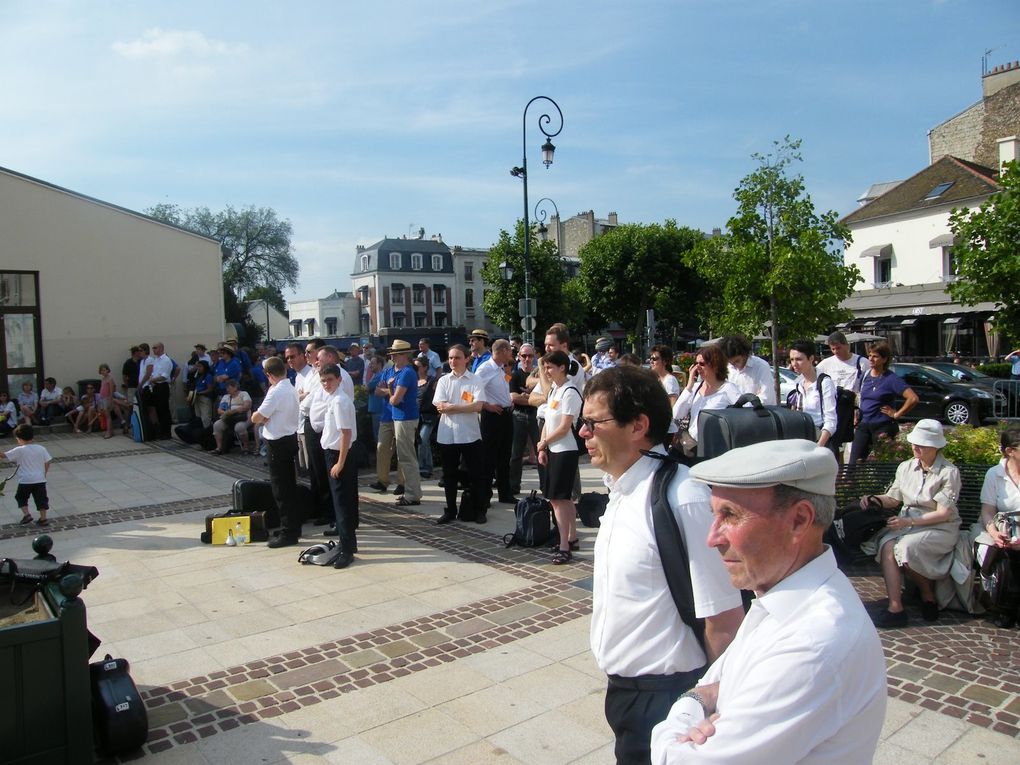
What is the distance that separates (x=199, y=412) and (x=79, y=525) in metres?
6.69

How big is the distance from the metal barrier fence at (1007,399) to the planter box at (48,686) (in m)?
18.1

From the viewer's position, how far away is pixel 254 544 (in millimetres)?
7863

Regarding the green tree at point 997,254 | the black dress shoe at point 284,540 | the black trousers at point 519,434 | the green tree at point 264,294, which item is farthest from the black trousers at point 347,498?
the green tree at point 264,294

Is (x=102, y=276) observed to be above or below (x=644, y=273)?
below

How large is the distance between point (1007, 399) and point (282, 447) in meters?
16.1

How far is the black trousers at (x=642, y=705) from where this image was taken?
7.27 ft

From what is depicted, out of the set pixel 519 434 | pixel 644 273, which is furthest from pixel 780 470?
A: pixel 644 273

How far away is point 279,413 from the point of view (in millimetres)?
7625

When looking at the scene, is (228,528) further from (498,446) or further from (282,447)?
(498,446)

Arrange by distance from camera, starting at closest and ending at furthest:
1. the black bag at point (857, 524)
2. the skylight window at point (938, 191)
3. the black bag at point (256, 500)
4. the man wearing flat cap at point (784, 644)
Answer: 1. the man wearing flat cap at point (784, 644)
2. the black bag at point (857, 524)
3. the black bag at point (256, 500)
4. the skylight window at point (938, 191)

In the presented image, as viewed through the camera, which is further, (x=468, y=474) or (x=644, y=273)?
(x=644, y=273)

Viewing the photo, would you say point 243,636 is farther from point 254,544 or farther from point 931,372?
point 931,372

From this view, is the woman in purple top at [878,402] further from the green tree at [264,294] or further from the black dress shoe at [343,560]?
the green tree at [264,294]

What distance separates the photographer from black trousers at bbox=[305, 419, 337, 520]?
25.5 feet
